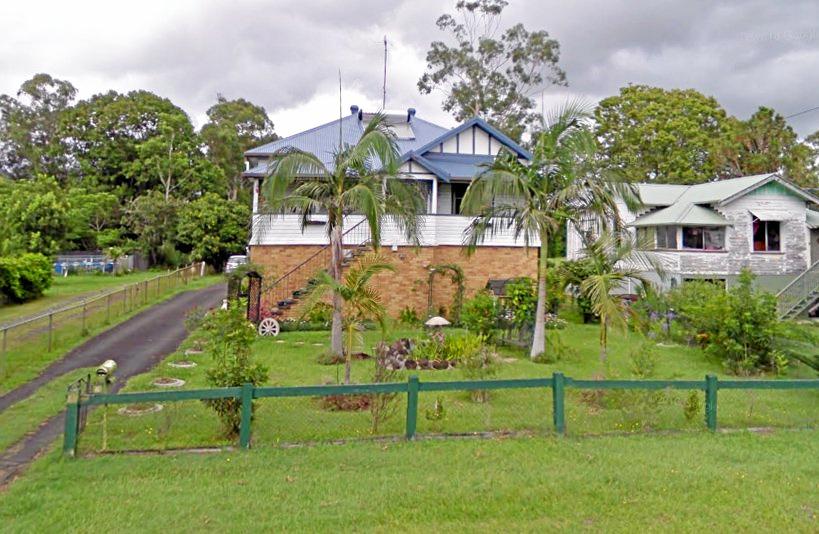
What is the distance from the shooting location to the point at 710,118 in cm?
3819

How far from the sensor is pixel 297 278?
18.1 m

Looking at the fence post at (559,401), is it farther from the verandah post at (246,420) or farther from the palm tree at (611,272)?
the verandah post at (246,420)

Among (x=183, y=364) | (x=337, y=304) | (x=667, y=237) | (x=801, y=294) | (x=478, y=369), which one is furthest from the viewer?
(x=667, y=237)

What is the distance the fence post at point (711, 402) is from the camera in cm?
795

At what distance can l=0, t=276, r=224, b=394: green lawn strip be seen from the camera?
35.5ft

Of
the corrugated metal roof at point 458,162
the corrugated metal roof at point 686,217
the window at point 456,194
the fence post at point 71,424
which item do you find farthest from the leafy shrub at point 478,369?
the corrugated metal roof at point 686,217

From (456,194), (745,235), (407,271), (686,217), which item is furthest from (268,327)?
(745,235)

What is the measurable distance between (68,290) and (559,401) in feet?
79.9

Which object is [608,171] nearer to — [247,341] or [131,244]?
[247,341]

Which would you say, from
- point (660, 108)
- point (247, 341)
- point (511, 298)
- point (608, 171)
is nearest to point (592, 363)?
point (511, 298)

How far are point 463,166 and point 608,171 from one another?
9.24m

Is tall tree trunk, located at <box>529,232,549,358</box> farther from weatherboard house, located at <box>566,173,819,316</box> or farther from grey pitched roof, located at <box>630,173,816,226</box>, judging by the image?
grey pitched roof, located at <box>630,173,816,226</box>

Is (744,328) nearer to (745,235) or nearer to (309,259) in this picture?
(309,259)

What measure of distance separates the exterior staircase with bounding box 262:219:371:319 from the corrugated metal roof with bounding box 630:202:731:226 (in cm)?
1408
